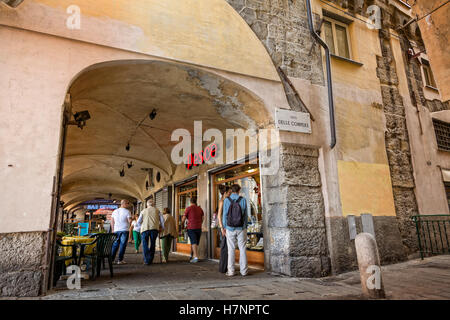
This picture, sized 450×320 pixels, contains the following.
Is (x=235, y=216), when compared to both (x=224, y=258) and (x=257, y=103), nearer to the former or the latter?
(x=224, y=258)

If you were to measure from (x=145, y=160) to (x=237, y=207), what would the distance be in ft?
23.3

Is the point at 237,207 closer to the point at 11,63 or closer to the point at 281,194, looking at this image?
the point at 281,194

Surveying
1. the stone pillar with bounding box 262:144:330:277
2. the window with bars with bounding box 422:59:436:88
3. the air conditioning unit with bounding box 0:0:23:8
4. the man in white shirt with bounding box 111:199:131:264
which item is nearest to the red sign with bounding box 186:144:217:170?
the man in white shirt with bounding box 111:199:131:264

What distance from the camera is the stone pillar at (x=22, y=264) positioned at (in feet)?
10.9

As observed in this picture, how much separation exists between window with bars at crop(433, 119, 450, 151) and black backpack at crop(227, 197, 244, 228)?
19.6 ft

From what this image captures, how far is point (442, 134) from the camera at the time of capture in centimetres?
800

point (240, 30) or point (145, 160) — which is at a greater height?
point (240, 30)

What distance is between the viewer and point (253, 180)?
7023 mm

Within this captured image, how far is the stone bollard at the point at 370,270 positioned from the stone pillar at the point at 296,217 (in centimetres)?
153

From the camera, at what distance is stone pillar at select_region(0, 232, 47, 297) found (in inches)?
130

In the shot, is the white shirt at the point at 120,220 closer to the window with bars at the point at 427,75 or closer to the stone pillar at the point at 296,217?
the stone pillar at the point at 296,217

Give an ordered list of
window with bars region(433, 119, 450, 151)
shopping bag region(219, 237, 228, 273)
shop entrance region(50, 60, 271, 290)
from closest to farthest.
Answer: shop entrance region(50, 60, 271, 290)
shopping bag region(219, 237, 228, 273)
window with bars region(433, 119, 450, 151)

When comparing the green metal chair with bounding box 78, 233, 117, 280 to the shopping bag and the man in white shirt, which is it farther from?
the shopping bag
